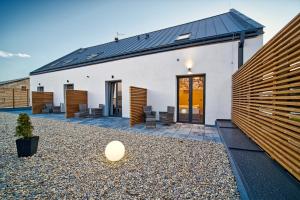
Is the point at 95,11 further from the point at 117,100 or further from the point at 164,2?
the point at 117,100

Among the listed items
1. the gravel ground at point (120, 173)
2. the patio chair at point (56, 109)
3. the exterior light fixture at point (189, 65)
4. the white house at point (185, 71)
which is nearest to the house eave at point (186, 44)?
the white house at point (185, 71)

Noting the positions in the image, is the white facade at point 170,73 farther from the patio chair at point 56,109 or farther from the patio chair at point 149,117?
the patio chair at point 56,109

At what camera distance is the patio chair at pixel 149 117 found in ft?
20.0

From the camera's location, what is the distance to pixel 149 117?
21.4ft

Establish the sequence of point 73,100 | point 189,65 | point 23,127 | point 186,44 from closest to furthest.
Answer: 1. point 23,127
2. point 189,65
3. point 186,44
4. point 73,100

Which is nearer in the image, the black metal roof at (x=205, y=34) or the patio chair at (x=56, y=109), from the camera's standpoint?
the black metal roof at (x=205, y=34)

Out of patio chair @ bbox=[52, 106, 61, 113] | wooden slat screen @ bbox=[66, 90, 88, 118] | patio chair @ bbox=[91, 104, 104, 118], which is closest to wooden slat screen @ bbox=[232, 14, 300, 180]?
patio chair @ bbox=[91, 104, 104, 118]

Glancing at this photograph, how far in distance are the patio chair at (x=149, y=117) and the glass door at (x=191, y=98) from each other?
1461 mm

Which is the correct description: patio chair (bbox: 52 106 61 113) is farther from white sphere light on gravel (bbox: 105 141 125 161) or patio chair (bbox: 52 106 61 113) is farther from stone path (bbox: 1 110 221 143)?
white sphere light on gravel (bbox: 105 141 125 161)

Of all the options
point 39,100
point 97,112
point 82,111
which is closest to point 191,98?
point 97,112

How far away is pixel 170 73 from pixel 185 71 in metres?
0.80

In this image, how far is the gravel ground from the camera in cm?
185

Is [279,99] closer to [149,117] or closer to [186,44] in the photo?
[149,117]

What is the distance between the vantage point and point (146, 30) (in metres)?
11.5
